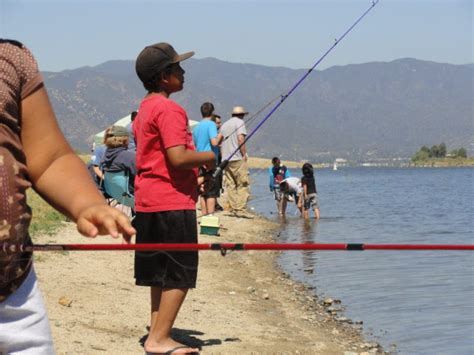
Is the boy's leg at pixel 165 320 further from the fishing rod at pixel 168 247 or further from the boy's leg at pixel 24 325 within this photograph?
the boy's leg at pixel 24 325

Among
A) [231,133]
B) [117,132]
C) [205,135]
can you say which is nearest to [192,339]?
[117,132]

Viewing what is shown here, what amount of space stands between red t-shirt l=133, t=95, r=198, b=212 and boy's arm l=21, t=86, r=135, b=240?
311 centimetres

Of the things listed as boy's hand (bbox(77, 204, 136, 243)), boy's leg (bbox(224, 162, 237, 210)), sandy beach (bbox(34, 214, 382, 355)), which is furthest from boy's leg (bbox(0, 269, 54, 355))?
boy's leg (bbox(224, 162, 237, 210))

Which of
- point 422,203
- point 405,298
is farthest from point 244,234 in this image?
point 422,203

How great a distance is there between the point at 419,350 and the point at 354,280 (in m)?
3.86

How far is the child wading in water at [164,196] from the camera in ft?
19.7

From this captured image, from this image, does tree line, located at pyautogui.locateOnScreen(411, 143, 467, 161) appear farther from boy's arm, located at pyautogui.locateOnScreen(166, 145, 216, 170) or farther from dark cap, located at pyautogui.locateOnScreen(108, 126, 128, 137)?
boy's arm, located at pyautogui.locateOnScreen(166, 145, 216, 170)

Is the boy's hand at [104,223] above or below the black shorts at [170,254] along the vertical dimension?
above

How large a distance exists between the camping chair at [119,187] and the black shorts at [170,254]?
18.4ft

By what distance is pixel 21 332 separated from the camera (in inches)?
102

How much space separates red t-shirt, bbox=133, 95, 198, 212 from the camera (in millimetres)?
5996

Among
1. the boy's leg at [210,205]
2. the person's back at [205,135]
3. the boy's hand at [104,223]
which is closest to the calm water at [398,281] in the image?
the boy's leg at [210,205]

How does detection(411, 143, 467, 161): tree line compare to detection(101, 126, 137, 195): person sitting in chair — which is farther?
detection(411, 143, 467, 161): tree line

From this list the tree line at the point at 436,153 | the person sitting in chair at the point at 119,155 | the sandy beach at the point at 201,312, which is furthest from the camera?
the tree line at the point at 436,153
